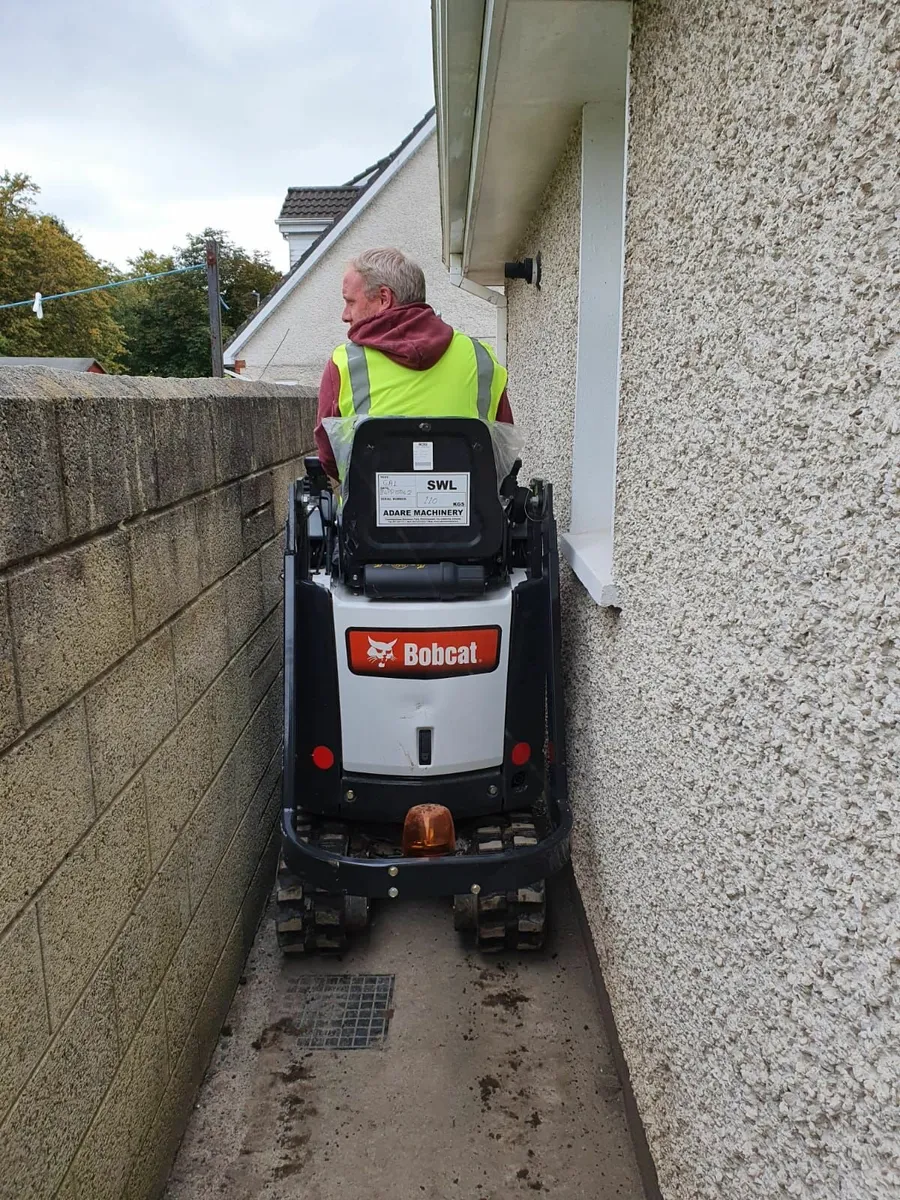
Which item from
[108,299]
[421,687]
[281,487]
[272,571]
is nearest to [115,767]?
[421,687]

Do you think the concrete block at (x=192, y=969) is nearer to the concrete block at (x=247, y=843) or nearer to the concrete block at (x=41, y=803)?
the concrete block at (x=247, y=843)

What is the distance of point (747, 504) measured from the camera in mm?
1275

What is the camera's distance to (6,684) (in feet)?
4.14

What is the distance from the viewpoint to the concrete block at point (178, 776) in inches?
74.9

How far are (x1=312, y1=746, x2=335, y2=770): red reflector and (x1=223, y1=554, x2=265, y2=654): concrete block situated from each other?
401 millimetres

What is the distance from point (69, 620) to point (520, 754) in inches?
59.0

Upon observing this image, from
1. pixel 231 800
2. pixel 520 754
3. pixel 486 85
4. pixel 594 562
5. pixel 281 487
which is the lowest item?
pixel 231 800

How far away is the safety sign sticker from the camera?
2.34m

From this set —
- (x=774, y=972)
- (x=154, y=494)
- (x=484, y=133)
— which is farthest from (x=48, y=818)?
(x=484, y=133)

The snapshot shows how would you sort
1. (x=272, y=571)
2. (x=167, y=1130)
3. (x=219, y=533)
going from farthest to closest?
(x=272, y=571) → (x=219, y=533) → (x=167, y=1130)

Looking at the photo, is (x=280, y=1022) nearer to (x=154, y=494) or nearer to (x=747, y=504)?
(x=154, y=494)

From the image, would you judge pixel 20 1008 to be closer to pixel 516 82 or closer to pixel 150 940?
pixel 150 940

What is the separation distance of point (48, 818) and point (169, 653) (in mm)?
666

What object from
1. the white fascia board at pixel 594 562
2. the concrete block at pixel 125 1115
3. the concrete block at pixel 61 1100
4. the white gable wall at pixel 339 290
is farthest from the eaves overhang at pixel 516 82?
the white gable wall at pixel 339 290
